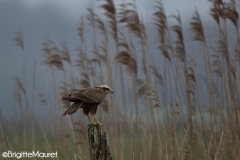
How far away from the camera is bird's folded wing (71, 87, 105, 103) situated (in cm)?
352

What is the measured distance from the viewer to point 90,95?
360 cm

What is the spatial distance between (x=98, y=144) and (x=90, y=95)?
482 mm

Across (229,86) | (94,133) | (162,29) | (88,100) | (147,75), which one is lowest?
(94,133)

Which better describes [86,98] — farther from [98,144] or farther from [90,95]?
[98,144]

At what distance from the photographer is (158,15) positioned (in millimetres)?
6516

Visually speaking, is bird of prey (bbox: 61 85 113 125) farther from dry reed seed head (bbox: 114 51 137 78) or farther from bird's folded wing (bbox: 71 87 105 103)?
dry reed seed head (bbox: 114 51 137 78)

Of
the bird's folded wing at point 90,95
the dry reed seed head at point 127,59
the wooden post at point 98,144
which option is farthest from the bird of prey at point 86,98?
the dry reed seed head at point 127,59

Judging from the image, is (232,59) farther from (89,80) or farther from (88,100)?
(88,100)

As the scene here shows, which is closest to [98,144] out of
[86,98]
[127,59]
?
[86,98]

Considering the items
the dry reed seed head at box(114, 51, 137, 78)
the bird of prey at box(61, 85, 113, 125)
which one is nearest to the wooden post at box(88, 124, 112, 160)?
the bird of prey at box(61, 85, 113, 125)

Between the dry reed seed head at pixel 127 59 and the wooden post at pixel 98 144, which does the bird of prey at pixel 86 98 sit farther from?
the dry reed seed head at pixel 127 59

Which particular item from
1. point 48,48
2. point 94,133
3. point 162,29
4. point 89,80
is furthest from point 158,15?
point 94,133

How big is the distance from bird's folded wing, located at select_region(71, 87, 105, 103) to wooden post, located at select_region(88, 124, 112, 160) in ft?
0.90

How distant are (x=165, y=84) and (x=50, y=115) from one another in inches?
81.6
